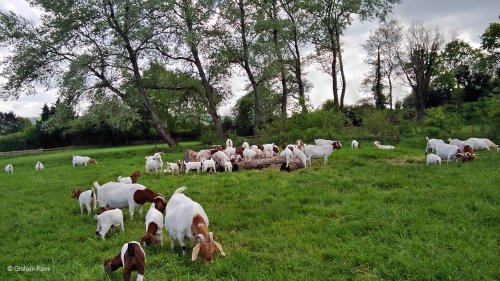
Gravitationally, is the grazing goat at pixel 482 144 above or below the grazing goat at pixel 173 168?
above

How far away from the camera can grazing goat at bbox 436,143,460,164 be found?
14.3 meters

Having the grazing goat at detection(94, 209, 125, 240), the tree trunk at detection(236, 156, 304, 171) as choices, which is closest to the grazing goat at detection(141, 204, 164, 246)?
the grazing goat at detection(94, 209, 125, 240)

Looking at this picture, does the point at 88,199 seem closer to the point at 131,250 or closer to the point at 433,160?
the point at 131,250

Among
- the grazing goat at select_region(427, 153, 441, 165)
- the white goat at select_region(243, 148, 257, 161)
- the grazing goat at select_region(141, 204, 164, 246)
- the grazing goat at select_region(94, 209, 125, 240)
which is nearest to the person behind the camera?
the grazing goat at select_region(141, 204, 164, 246)

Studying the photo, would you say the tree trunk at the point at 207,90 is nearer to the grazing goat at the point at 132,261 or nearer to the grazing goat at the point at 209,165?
the grazing goat at the point at 209,165

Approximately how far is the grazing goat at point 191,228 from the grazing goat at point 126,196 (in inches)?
81.2

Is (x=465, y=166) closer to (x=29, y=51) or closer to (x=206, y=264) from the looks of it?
(x=206, y=264)

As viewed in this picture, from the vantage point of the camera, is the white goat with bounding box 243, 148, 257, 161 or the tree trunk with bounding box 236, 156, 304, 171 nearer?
the tree trunk with bounding box 236, 156, 304, 171

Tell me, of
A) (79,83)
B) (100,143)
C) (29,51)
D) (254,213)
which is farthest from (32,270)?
(100,143)

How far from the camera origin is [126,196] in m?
8.96

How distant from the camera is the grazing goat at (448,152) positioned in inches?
562

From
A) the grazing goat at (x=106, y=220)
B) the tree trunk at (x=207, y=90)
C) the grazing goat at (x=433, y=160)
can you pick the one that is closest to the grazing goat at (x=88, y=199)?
the grazing goat at (x=106, y=220)

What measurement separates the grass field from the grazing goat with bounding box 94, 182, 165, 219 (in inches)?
Answer: 21.5

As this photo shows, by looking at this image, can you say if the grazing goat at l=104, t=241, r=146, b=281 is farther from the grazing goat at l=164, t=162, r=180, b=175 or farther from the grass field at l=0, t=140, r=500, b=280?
the grazing goat at l=164, t=162, r=180, b=175
